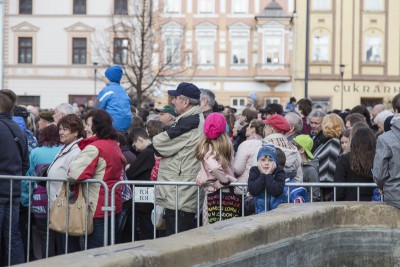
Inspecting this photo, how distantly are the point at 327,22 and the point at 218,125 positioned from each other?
45080 millimetres

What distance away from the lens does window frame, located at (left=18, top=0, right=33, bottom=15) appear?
173 feet

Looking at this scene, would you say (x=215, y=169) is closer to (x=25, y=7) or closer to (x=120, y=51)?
(x=120, y=51)

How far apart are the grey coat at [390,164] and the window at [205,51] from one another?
4542 cm

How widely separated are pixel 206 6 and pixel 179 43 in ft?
10.7

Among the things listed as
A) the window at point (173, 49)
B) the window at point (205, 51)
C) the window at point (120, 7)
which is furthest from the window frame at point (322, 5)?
the window at point (120, 7)

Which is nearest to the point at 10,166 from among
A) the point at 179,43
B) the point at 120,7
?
the point at 179,43

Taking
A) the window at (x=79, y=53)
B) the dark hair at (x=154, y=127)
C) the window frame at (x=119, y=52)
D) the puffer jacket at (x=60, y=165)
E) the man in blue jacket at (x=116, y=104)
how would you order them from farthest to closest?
1. the window at (x=79, y=53)
2. the window frame at (x=119, y=52)
3. the man in blue jacket at (x=116, y=104)
4. the dark hair at (x=154, y=127)
5. the puffer jacket at (x=60, y=165)

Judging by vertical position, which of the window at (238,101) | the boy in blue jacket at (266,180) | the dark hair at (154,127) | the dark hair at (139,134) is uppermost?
the window at (238,101)

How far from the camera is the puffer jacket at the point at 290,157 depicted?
8.77 metres

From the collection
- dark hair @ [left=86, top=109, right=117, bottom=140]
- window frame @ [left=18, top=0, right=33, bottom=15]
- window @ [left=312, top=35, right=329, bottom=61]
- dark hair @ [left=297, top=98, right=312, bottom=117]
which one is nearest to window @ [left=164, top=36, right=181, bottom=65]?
window @ [left=312, top=35, right=329, bottom=61]

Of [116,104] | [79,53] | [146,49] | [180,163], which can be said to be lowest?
[180,163]

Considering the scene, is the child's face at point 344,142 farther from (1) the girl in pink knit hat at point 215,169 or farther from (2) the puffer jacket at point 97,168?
(2) the puffer jacket at point 97,168

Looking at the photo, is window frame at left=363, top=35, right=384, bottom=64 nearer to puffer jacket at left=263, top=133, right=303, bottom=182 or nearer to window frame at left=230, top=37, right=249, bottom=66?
window frame at left=230, top=37, right=249, bottom=66

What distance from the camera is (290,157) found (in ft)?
28.8
